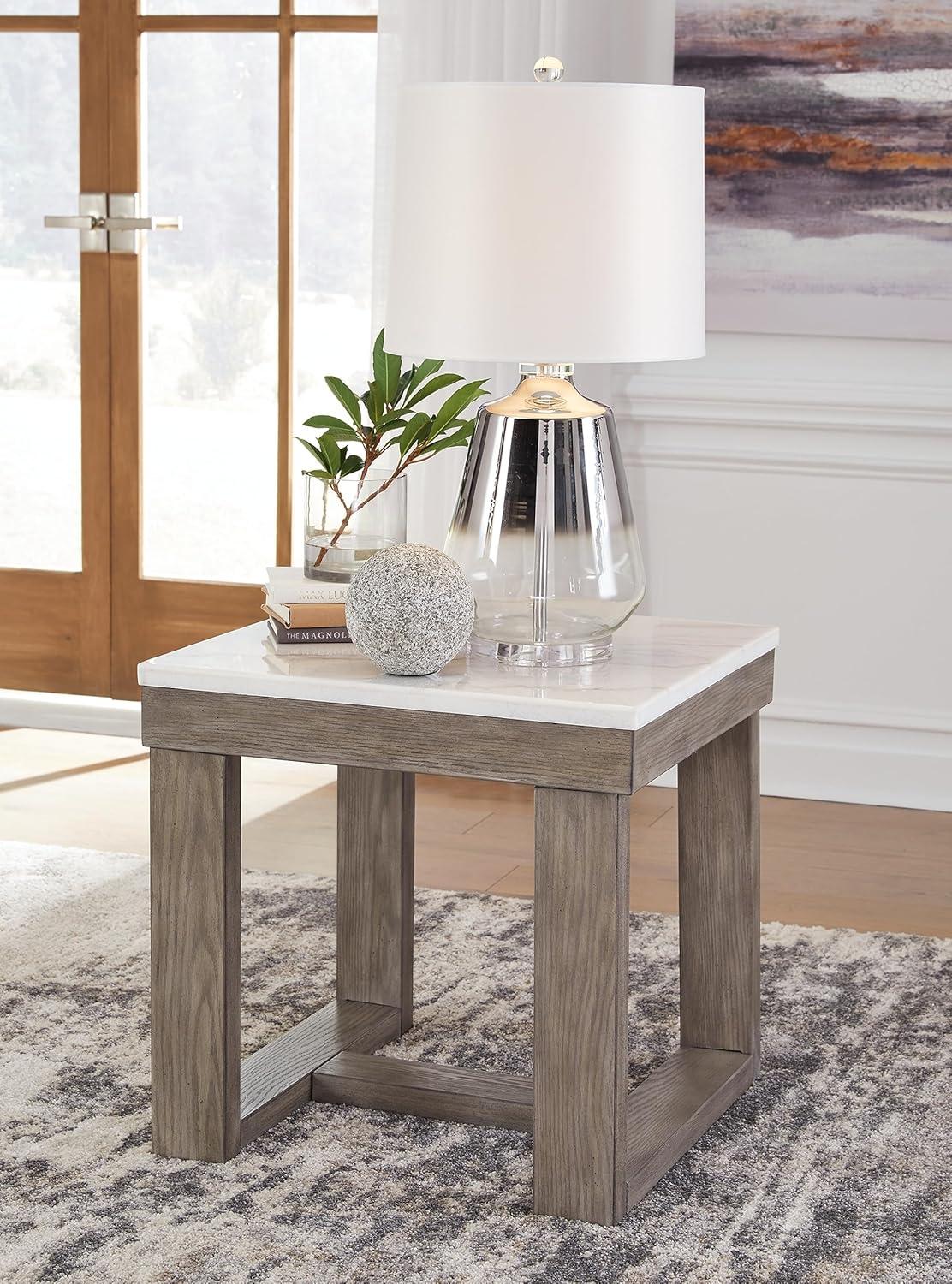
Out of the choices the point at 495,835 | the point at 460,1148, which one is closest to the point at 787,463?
the point at 495,835

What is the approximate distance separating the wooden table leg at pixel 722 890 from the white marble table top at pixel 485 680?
6.4 inches

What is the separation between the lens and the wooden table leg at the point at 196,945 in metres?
1.96

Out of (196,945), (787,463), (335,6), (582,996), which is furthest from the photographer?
(335,6)

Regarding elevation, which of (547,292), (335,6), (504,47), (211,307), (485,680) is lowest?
(485,680)

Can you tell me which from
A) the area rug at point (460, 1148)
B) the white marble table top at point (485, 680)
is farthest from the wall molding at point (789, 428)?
the white marble table top at point (485, 680)

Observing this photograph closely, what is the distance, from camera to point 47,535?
445 cm

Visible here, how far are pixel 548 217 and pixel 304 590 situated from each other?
515mm

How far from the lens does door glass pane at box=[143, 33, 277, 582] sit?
4168 millimetres

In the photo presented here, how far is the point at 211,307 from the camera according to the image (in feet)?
13.9

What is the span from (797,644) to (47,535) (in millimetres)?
1879

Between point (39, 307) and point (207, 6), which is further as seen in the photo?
point (39, 307)

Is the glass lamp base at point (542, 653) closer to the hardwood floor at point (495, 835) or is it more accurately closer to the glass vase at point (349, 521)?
the glass vase at point (349, 521)

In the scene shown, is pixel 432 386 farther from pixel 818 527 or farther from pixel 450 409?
pixel 818 527

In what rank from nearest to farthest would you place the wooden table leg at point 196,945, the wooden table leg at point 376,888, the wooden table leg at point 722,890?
the wooden table leg at point 196,945 < the wooden table leg at point 722,890 < the wooden table leg at point 376,888
